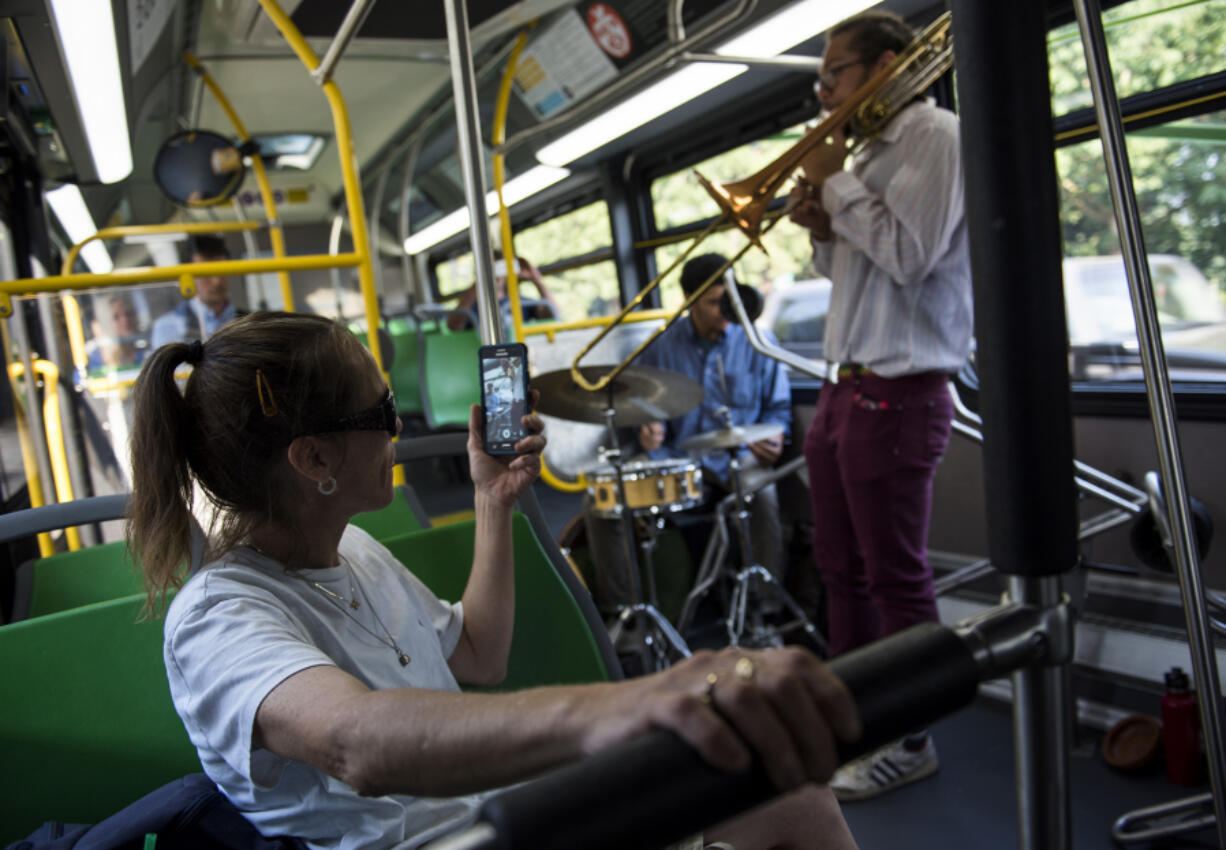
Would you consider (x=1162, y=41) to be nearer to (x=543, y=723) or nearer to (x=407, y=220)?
(x=543, y=723)

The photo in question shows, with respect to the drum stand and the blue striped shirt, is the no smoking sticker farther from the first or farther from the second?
the drum stand

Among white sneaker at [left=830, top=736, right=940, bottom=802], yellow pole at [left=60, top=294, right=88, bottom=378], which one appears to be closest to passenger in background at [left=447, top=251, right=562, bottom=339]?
yellow pole at [left=60, top=294, right=88, bottom=378]

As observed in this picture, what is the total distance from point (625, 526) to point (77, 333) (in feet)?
6.48

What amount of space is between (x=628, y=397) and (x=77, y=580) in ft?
5.94

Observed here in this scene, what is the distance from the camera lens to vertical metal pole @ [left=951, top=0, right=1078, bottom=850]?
42cm

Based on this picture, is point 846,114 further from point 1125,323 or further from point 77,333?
point 77,333

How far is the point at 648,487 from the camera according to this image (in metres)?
3.35

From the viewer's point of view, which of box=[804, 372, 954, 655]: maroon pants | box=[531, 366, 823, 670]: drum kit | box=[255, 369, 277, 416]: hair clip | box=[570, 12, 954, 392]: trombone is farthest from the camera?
box=[531, 366, 823, 670]: drum kit

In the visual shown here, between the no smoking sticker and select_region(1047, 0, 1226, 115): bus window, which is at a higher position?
the no smoking sticker

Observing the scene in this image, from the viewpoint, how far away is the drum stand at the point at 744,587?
357cm

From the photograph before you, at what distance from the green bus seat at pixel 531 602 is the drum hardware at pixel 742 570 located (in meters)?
1.81

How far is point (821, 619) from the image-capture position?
12.8 feet

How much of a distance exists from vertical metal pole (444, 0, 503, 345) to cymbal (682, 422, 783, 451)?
6.21 feet

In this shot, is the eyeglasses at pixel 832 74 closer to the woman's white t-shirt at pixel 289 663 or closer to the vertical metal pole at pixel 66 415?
the woman's white t-shirt at pixel 289 663
